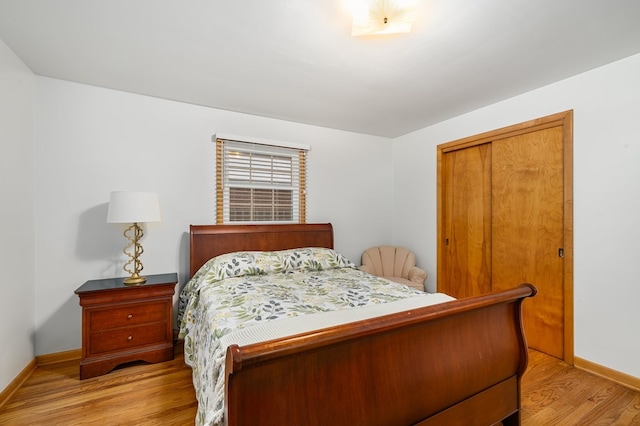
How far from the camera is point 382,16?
1.48 meters

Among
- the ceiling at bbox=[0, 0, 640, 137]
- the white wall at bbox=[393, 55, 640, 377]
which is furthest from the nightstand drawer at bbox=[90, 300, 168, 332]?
the white wall at bbox=[393, 55, 640, 377]

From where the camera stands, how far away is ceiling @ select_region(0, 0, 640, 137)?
59.7 inches

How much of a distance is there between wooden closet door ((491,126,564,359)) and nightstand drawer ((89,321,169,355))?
324 cm

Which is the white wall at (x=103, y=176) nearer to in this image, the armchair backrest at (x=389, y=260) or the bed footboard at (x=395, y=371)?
the armchair backrest at (x=389, y=260)

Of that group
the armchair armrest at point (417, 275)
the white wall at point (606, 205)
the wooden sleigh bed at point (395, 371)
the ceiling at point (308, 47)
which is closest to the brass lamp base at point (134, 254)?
the ceiling at point (308, 47)

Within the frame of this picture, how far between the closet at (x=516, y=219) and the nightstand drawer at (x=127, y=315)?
3.00m

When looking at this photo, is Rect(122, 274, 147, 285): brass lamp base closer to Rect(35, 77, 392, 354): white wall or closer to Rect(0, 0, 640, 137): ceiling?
Rect(35, 77, 392, 354): white wall

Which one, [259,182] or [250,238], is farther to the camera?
[259,182]

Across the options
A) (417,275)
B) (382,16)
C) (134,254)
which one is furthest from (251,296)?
(417,275)

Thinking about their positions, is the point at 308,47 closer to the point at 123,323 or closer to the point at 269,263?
the point at 269,263

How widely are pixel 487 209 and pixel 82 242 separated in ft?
12.8

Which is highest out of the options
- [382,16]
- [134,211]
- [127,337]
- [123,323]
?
[382,16]

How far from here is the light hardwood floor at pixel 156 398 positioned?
1672 mm

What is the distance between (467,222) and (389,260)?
1.05 meters
